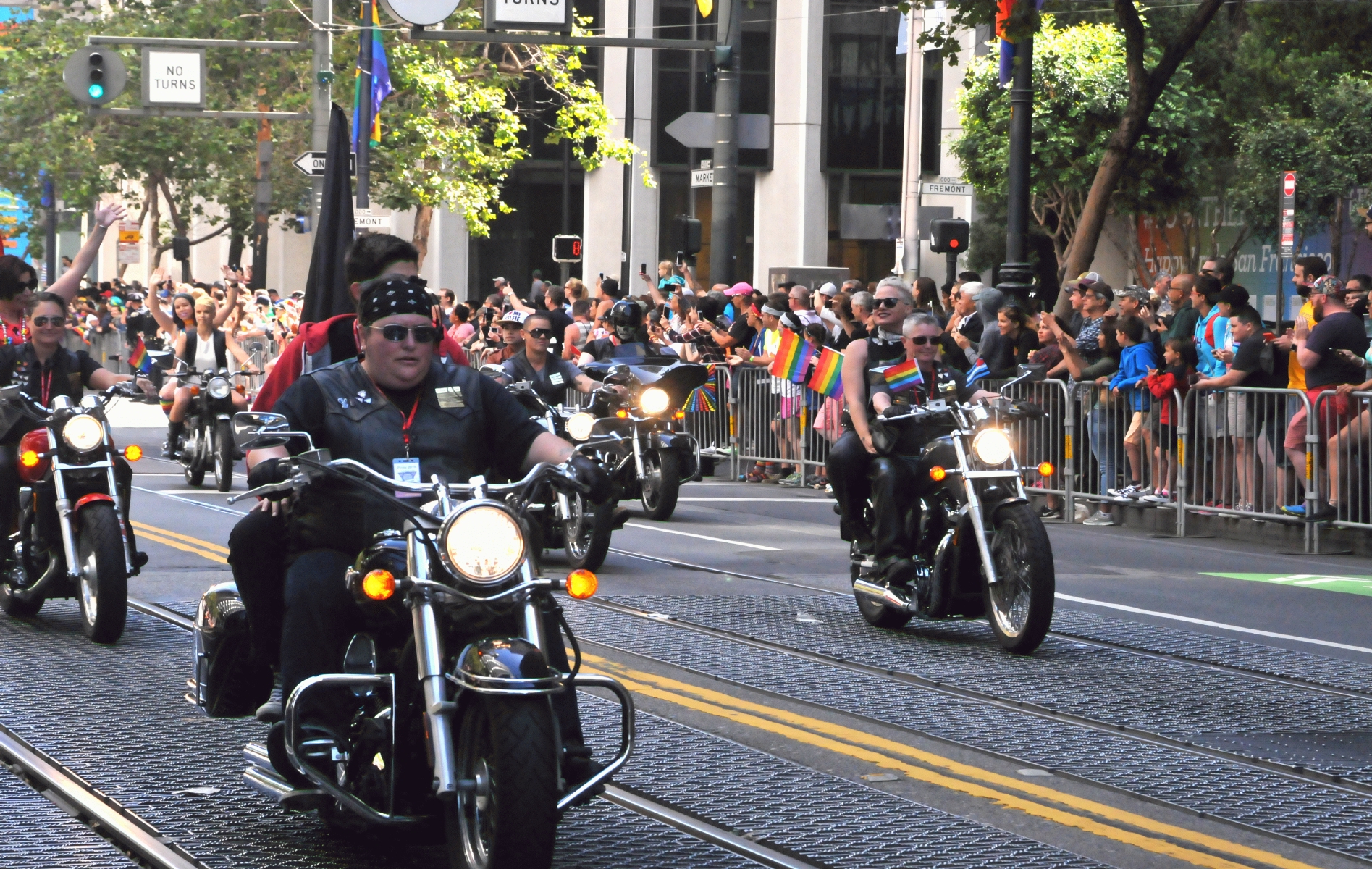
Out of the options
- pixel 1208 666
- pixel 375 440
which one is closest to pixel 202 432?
pixel 1208 666

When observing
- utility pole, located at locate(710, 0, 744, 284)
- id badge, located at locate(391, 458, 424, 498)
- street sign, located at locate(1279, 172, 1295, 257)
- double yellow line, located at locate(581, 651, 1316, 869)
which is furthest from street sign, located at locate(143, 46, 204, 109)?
id badge, located at locate(391, 458, 424, 498)

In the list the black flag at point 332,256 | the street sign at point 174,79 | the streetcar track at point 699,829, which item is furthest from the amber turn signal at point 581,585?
the street sign at point 174,79

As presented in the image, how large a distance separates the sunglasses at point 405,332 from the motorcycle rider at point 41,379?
174 inches

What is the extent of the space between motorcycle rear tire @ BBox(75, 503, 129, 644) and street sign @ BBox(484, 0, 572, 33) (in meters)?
14.1

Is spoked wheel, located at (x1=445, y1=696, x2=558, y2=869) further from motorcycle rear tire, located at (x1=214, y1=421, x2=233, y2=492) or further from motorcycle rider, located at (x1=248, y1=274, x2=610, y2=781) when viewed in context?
motorcycle rear tire, located at (x1=214, y1=421, x2=233, y2=492)

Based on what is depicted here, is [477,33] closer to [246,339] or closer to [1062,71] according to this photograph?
[246,339]

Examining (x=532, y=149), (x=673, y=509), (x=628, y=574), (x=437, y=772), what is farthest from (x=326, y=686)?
(x=532, y=149)

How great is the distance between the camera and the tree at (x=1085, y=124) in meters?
43.9

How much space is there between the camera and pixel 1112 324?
51.3 feet

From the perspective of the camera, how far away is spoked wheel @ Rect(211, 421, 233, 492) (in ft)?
56.7

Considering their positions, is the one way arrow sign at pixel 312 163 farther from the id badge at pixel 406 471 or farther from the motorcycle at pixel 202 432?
the id badge at pixel 406 471

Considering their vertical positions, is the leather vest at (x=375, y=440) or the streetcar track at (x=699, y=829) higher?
the leather vest at (x=375, y=440)

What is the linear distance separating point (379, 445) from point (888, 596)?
182 inches

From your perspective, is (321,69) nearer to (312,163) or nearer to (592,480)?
(312,163)
